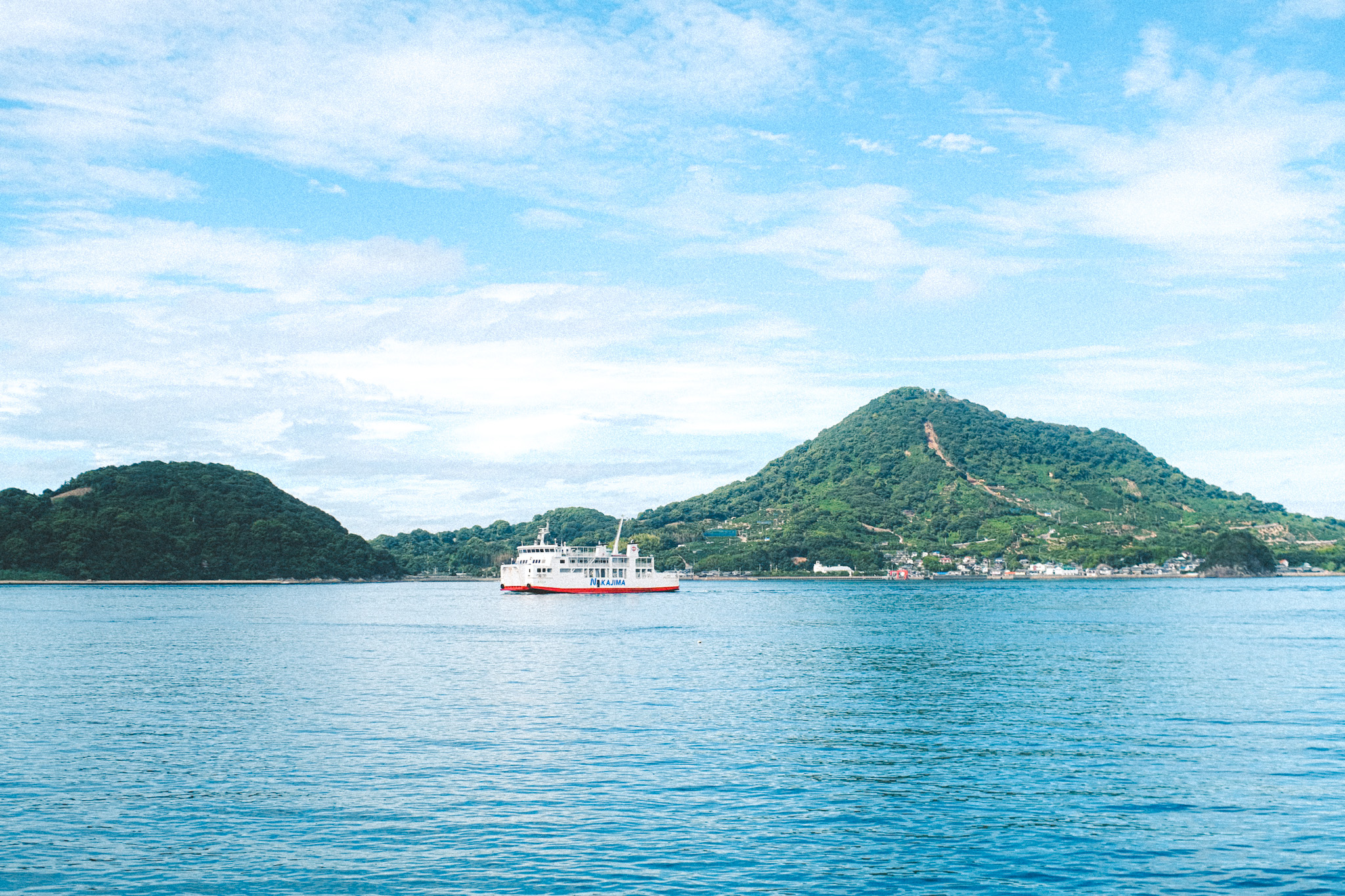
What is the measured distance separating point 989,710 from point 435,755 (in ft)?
86.7

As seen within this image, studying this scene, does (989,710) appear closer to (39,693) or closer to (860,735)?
(860,735)

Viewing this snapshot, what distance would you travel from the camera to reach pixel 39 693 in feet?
179

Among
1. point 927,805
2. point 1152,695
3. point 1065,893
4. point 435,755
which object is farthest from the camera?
point 1152,695

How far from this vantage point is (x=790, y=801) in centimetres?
3092

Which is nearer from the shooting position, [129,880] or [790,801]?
[129,880]

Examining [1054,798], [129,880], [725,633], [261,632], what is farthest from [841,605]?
[129,880]

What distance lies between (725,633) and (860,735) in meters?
62.5

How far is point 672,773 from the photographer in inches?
1351

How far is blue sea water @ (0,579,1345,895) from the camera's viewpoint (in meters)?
24.3

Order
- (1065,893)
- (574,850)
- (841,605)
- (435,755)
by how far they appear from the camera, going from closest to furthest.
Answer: (1065,893)
(574,850)
(435,755)
(841,605)

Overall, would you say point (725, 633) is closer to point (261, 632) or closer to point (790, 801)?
point (261, 632)

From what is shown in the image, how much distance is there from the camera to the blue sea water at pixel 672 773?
24.3 m

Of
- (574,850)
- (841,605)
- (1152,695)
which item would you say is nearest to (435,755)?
(574,850)

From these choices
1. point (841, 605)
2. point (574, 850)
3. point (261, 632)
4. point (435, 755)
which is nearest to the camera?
point (574, 850)
